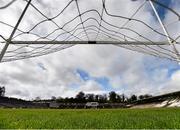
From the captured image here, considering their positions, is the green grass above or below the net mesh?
below

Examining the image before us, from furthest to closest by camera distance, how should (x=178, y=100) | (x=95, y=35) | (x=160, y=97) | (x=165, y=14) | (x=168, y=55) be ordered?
1. (x=160, y=97)
2. (x=178, y=100)
3. (x=95, y=35)
4. (x=168, y=55)
5. (x=165, y=14)

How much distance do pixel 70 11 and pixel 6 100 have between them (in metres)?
66.9

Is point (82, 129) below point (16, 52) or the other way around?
below

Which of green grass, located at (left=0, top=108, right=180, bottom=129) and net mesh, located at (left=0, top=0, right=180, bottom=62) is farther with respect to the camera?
net mesh, located at (left=0, top=0, right=180, bottom=62)

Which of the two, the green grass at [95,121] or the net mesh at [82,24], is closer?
the green grass at [95,121]

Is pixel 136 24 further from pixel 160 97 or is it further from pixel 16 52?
pixel 160 97

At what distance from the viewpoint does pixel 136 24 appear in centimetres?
725

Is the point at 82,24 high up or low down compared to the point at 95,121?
up

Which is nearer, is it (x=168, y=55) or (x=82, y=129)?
(x=82, y=129)

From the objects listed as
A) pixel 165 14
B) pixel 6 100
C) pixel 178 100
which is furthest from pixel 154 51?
pixel 6 100

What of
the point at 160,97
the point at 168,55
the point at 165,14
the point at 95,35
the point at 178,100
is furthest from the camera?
the point at 160,97

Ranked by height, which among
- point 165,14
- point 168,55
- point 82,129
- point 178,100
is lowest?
point 82,129

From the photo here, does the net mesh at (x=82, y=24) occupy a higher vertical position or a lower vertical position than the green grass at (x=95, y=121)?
higher

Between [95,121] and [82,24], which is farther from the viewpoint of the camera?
[82,24]
